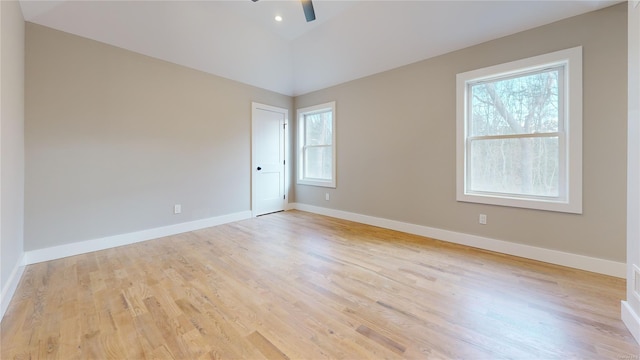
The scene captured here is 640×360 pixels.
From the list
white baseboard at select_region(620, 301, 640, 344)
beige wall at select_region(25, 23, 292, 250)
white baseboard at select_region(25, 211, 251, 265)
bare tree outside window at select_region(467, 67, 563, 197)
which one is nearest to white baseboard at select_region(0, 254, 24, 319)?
white baseboard at select_region(25, 211, 251, 265)

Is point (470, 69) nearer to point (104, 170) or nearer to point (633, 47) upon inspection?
point (633, 47)

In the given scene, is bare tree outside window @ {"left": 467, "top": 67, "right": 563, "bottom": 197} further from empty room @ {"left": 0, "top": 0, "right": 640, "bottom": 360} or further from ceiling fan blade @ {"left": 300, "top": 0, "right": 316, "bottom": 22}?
ceiling fan blade @ {"left": 300, "top": 0, "right": 316, "bottom": 22}

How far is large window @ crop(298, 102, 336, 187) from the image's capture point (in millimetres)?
4656

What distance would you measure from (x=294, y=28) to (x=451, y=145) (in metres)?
2.82

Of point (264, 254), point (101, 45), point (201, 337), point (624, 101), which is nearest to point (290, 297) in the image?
point (201, 337)

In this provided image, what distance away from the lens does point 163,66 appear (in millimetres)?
3375

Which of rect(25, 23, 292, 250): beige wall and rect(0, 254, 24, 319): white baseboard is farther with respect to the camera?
rect(25, 23, 292, 250): beige wall

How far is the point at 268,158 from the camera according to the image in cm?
484

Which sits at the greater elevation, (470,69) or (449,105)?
(470,69)

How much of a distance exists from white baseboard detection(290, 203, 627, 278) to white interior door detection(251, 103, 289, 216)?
1877mm

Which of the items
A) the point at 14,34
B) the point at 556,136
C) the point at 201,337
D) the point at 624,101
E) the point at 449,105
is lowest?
the point at 201,337

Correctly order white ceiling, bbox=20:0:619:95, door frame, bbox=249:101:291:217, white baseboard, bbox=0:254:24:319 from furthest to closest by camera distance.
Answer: door frame, bbox=249:101:291:217 → white ceiling, bbox=20:0:619:95 → white baseboard, bbox=0:254:24:319

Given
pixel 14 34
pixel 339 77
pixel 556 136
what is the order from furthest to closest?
pixel 339 77, pixel 556 136, pixel 14 34

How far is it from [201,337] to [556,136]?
363 cm
